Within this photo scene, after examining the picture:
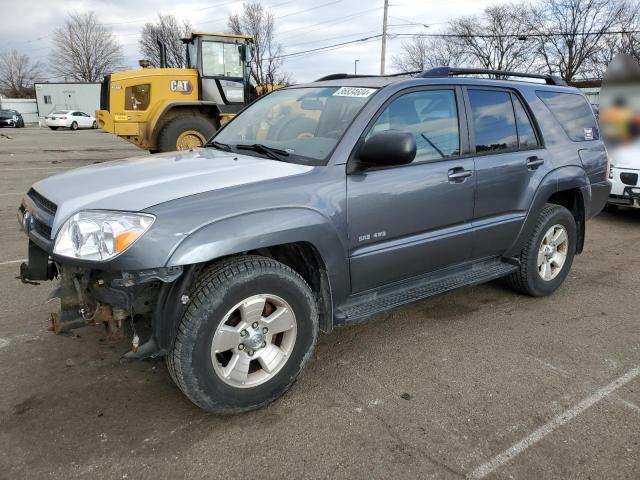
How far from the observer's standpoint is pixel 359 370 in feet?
10.6

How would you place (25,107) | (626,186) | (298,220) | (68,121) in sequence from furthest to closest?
1. (25,107)
2. (68,121)
3. (626,186)
4. (298,220)

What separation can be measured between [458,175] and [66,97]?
48633 millimetres

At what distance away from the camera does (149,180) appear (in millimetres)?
2746

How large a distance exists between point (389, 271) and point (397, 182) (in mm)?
569

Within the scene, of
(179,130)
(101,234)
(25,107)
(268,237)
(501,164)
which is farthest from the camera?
(25,107)

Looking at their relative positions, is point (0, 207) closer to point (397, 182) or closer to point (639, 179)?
point (397, 182)

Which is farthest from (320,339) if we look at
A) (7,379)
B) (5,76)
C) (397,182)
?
(5,76)

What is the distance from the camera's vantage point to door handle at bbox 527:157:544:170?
12.9 feet

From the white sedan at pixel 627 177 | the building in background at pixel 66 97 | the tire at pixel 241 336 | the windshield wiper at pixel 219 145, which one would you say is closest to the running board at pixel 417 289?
the tire at pixel 241 336

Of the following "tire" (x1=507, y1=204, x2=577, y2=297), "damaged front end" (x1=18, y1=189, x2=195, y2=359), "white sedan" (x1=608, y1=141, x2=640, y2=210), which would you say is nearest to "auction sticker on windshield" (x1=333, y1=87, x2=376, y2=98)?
"damaged front end" (x1=18, y1=189, x2=195, y2=359)

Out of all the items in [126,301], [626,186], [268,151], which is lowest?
[126,301]

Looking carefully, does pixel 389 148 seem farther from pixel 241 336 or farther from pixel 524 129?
pixel 524 129

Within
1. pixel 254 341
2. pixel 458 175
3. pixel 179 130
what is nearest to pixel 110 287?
pixel 254 341

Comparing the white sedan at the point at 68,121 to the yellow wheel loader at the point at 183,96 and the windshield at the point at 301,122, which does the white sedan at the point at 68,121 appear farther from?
the windshield at the point at 301,122
